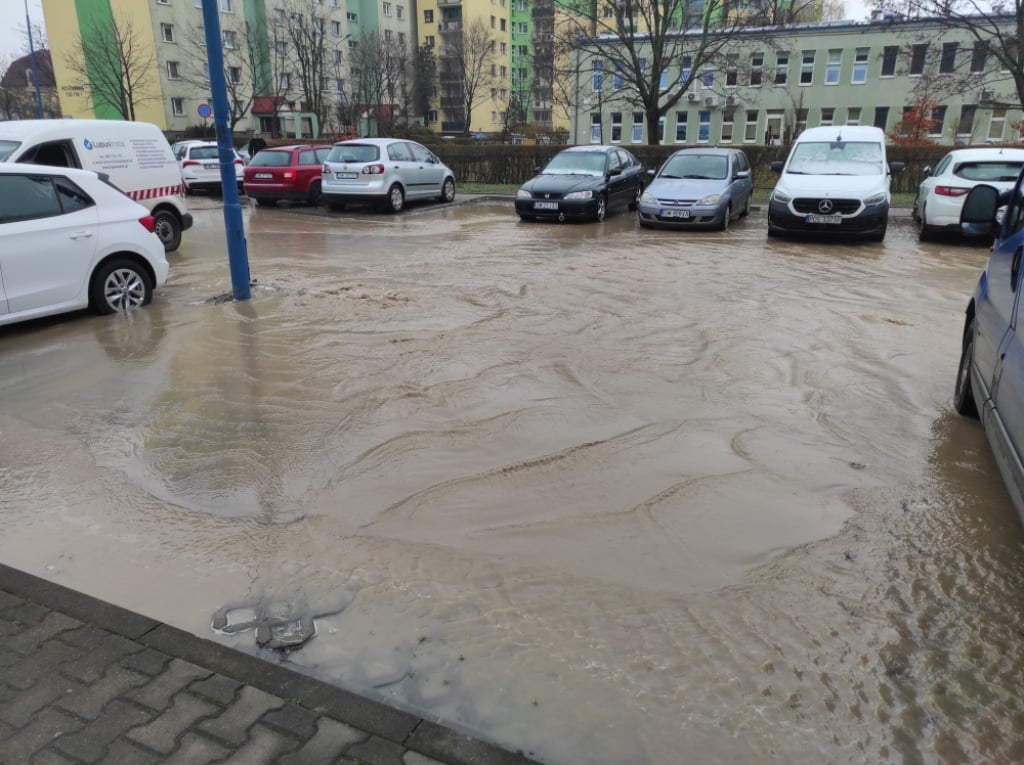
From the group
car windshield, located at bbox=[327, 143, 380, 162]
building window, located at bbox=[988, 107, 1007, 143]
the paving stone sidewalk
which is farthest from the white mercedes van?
building window, located at bbox=[988, 107, 1007, 143]

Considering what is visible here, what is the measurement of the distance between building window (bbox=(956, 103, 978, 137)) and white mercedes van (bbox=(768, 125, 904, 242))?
145 ft

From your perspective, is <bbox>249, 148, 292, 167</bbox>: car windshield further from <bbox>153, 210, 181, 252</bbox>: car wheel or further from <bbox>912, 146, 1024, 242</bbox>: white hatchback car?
<bbox>912, 146, 1024, 242</bbox>: white hatchback car

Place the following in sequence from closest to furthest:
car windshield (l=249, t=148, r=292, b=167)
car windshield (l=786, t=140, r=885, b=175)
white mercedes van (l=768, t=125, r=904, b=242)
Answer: white mercedes van (l=768, t=125, r=904, b=242), car windshield (l=786, t=140, r=885, b=175), car windshield (l=249, t=148, r=292, b=167)

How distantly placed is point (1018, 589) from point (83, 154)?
12.1m

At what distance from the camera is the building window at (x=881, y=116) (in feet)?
174

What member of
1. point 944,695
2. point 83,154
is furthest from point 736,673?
point 83,154

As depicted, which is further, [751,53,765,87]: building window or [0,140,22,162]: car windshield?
[751,53,765,87]: building window

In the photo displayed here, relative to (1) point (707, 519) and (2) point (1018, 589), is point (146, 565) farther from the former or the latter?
(2) point (1018, 589)

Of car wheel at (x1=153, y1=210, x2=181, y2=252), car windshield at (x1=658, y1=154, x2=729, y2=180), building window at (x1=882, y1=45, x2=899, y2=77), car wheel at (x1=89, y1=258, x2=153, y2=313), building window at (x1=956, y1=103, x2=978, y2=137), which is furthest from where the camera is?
building window at (x1=956, y1=103, x2=978, y2=137)

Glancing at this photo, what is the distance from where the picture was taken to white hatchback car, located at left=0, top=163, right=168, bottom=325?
687 cm

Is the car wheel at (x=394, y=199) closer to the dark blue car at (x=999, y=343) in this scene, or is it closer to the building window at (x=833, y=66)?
the dark blue car at (x=999, y=343)

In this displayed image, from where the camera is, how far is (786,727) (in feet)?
8.26

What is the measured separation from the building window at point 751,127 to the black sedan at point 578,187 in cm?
4256

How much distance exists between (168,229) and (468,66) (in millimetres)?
60834
